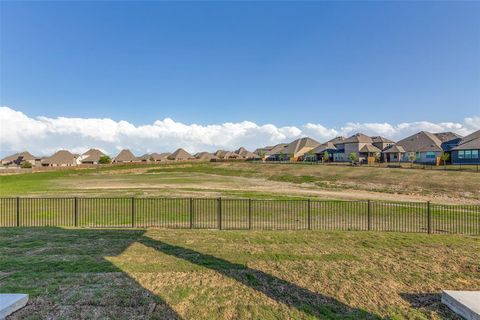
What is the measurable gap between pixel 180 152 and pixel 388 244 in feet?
440

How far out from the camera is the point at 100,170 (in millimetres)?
66375

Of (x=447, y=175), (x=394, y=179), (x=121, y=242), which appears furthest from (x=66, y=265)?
(x=447, y=175)

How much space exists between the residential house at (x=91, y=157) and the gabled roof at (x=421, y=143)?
107769 millimetres

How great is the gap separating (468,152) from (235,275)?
60.5 m

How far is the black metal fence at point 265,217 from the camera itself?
41.9ft

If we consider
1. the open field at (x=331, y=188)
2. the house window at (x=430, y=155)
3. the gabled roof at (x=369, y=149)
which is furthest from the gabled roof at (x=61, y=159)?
the house window at (x=430, y=155)

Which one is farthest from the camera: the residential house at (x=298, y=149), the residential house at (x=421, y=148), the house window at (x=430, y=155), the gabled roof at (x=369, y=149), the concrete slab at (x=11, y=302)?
the residential house at (x=298, y=149)

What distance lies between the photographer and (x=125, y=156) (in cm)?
12562

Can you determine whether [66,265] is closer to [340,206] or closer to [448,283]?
[448,283]

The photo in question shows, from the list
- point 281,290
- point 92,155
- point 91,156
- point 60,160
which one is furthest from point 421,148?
point 92,155

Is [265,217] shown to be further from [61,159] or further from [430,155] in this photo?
[61,159]

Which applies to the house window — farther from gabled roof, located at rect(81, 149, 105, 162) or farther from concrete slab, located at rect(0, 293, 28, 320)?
gabled roof, located at rect(81, 149, 105, 162)

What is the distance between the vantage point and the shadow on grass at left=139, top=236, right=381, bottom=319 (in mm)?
4570

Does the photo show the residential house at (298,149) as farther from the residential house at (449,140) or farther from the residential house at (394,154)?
the residential house at (449,140)
